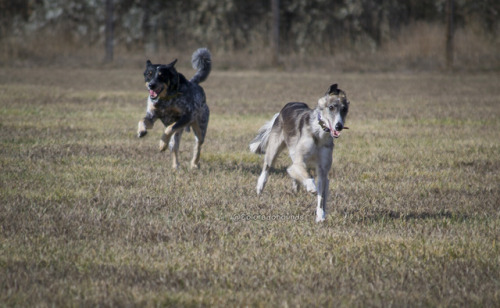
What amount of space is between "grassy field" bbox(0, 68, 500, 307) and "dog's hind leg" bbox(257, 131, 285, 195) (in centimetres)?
19

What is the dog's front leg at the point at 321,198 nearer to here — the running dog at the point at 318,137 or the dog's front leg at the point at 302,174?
the running dog at the point at 318,137

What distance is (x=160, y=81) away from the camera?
7867mm

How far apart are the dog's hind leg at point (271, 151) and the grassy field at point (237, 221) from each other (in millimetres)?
188

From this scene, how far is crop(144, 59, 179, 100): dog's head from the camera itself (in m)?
7.83

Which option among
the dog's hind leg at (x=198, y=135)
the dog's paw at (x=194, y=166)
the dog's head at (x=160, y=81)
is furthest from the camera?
the dog's hind leg at (x=198, y=135)

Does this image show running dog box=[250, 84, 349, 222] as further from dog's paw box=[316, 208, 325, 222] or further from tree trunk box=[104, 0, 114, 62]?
tree trunk box=[104, 0, 114, 62]

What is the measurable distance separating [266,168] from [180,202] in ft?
3.32

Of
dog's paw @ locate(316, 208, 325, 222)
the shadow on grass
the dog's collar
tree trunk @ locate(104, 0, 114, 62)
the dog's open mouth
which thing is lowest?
the shadow on grass

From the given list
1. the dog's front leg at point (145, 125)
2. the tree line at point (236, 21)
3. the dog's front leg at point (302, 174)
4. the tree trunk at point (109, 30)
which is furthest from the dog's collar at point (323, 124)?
the tree line at point (236, 21)

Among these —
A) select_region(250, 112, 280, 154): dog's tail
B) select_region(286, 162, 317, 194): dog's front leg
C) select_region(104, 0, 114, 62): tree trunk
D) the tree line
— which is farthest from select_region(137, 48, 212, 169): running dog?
the tree line

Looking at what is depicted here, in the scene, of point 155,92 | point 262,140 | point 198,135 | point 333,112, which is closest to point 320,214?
point 333,112

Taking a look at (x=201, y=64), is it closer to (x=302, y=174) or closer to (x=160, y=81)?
(x=160, y=81)

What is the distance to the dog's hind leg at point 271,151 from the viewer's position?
6.79 meters

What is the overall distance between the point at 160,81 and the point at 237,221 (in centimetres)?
266
